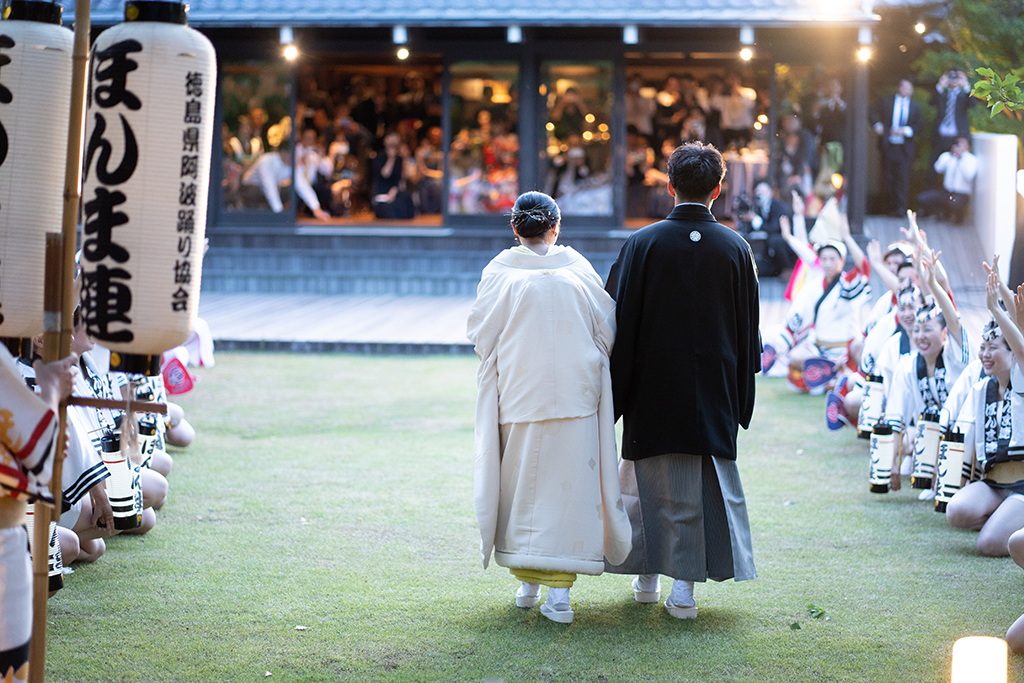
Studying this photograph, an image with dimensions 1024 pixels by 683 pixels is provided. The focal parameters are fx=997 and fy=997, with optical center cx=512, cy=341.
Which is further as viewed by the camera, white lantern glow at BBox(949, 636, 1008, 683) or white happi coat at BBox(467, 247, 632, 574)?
white happi coat at BBox(467, 247, 632, 574)

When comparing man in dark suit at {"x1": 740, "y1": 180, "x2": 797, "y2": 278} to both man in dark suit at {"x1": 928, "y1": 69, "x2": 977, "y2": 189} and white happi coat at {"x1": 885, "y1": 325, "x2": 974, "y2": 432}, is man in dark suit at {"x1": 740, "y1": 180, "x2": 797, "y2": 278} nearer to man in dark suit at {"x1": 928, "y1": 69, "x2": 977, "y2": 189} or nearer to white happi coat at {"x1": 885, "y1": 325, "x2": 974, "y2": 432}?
man in dark suit at {"x1": 928, "y1": 69, "x2": 977, "y2": 189}

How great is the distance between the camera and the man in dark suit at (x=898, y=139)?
1466 cm

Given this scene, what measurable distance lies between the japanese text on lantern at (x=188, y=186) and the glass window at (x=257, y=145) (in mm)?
11960

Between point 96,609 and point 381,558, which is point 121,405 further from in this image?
point 381,558

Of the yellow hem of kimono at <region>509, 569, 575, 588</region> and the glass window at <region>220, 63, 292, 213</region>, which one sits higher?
the glass window at <region>220, 63, 292, 213</region>

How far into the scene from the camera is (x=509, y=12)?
12.8 metres

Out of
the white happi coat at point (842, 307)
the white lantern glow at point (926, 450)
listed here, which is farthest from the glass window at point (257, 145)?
the white lantern glow at point (926, 450)

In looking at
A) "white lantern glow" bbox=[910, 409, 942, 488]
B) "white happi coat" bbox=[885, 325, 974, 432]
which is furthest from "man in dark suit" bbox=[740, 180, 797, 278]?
"white lantern glow" bbox=[910, 409, 942, 488]

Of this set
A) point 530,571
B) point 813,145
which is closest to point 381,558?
point 530,571

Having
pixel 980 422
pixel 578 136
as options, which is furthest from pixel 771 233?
pixel 980 422

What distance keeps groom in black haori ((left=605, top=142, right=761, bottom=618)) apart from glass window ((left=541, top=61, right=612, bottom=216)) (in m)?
9.91

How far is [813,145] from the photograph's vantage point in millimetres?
13523

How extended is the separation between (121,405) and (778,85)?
40.4ft

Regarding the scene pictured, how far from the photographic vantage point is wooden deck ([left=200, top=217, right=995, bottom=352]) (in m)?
10.1
